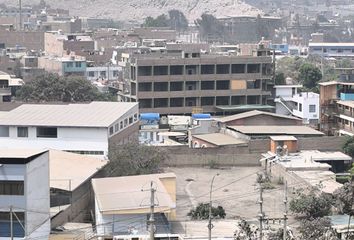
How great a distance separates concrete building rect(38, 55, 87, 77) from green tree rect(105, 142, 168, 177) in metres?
21.5

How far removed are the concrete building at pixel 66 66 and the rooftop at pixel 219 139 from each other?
16.0 m

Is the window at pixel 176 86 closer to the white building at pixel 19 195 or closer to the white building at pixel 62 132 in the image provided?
the white building at pixel 62 132

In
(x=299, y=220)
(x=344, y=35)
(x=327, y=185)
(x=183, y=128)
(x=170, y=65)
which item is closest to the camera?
(x=299, y=220)

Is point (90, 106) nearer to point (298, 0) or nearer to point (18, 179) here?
point (18, 179)

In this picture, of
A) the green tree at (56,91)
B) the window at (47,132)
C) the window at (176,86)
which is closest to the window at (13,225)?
the window at (47,132)

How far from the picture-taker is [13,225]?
15336 mm

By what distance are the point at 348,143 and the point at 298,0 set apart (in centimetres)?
13562

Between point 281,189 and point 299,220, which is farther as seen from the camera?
point 281,189

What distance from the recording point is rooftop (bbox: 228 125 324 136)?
2784 cm

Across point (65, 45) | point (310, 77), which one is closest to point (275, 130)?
point (310, 77)

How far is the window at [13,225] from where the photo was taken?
15.3m

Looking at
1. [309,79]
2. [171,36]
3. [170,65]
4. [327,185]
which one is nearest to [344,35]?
[171,36]

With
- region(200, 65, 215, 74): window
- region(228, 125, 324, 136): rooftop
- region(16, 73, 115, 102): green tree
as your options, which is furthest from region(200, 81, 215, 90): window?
region(228, 125, 324, 136): rooftop

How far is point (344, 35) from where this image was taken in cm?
9369
